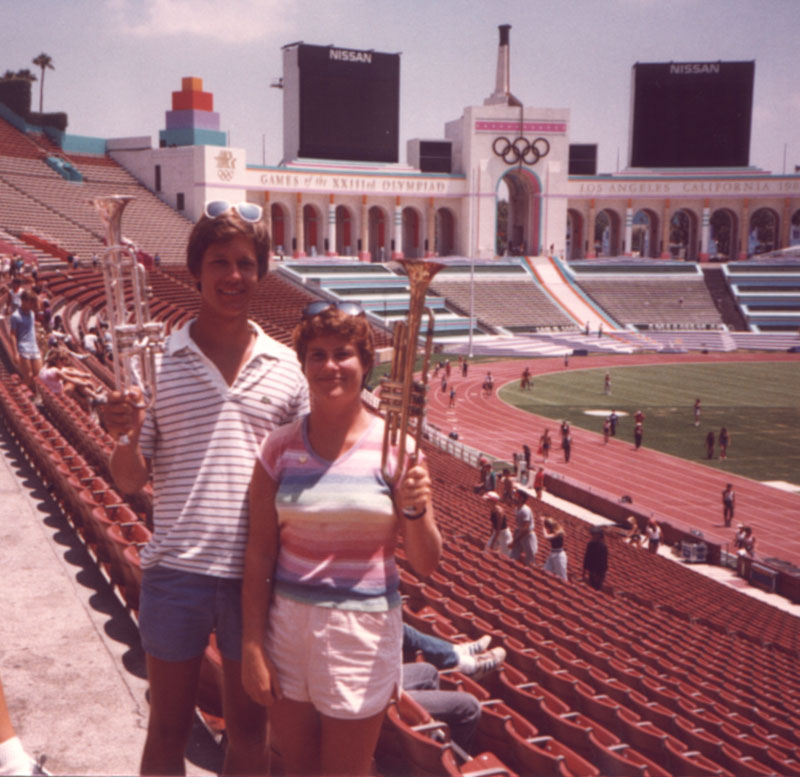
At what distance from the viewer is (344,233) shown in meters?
72.7

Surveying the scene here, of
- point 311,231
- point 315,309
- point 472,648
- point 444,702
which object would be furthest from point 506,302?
point 315,309

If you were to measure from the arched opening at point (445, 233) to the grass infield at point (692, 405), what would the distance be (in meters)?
28.4

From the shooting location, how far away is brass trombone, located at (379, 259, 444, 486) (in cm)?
294

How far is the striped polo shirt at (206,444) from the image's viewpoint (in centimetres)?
310

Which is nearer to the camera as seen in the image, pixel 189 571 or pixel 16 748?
pixel 16 748

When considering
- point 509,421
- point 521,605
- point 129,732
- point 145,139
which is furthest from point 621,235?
point 129,732

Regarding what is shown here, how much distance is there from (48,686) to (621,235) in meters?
79.2

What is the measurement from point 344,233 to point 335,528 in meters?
71.2

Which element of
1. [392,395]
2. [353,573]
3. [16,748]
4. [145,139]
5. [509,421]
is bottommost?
[509,421]

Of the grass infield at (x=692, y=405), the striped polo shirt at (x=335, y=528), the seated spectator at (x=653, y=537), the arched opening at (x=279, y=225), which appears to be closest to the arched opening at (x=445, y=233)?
the arched opening at (x=279, y=225)

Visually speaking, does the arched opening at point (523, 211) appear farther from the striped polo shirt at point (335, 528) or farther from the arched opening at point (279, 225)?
the striped polo shirt at point (335, 528)

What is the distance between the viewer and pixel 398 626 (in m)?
3.01

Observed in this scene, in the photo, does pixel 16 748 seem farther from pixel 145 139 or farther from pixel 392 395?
pixel 145 139

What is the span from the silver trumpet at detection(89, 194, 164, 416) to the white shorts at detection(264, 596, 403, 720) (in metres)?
0.98
